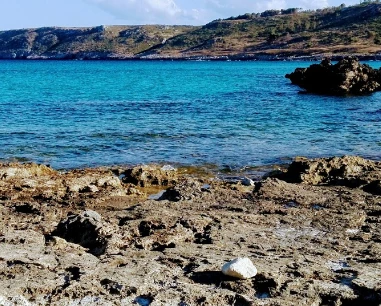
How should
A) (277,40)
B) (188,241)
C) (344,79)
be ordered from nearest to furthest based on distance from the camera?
1. (188,241)
2. (344,79)
3. (277,40)

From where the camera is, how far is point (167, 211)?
991 centimetres

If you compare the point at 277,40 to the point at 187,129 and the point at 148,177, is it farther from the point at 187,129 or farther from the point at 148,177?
the point at 148,177

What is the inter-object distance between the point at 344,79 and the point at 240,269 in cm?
4277

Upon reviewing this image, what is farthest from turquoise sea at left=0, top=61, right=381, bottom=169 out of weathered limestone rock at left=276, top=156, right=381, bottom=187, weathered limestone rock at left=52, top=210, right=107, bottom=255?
weathered limestone rock at left=52, top=210, right=107, bottom=255

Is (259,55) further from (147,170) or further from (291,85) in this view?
(147,170)

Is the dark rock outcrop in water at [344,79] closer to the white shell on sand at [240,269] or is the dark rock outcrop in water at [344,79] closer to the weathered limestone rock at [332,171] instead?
the weathered limestone rock at [332,171]

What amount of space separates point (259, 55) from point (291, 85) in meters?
83.4

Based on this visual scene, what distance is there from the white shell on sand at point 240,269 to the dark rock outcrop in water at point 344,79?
136ft

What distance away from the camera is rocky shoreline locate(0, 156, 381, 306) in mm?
6312

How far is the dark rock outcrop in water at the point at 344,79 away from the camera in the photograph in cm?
4603

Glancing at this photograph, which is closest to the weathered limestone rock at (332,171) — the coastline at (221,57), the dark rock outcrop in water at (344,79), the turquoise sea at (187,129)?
the turquoise sea at (187,129)

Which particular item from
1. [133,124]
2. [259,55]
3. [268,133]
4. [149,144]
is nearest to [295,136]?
[268,133]

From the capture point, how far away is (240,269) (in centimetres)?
653

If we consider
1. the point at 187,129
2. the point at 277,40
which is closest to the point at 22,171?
the point at 187,129
